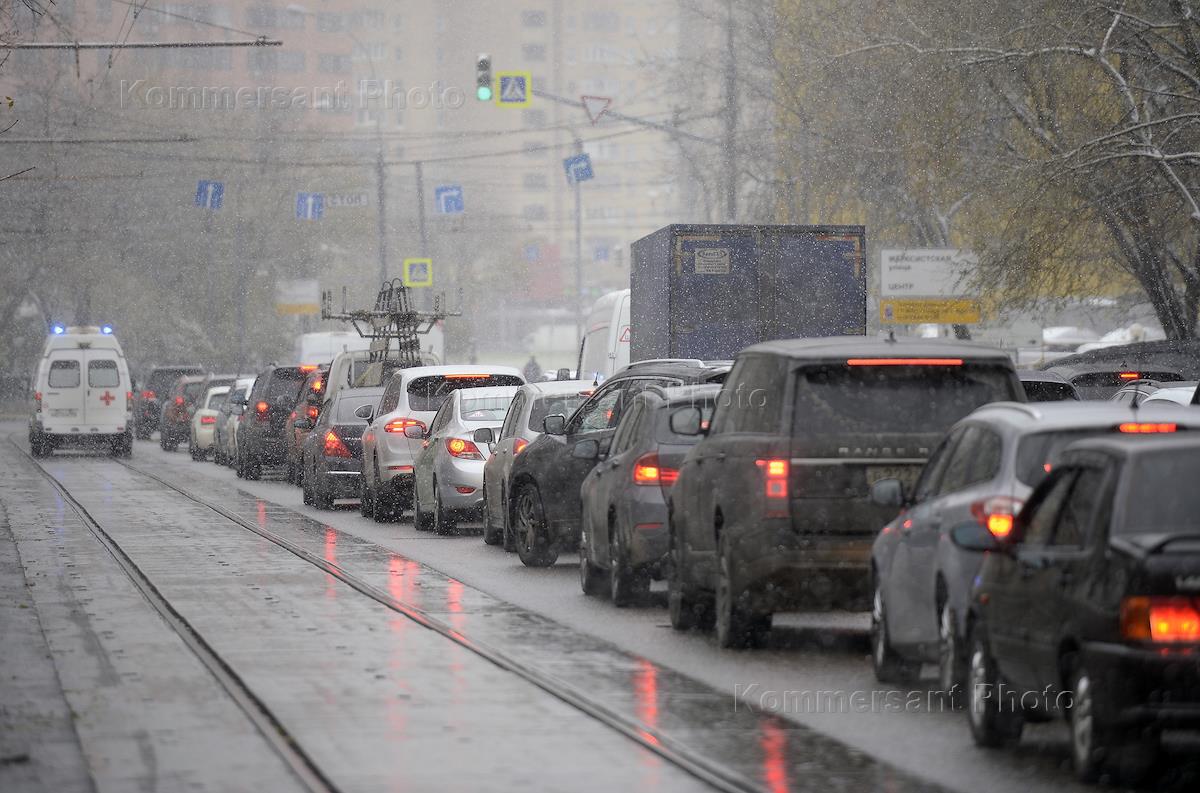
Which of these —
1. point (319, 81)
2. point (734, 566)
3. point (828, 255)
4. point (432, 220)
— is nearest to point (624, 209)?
point (319, 81)

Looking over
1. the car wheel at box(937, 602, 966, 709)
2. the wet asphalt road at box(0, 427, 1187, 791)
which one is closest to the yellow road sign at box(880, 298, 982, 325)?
the wet asphalt road at box(0, 427, 1187, 791)

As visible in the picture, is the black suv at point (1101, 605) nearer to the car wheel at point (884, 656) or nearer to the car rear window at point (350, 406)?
the car wheel at point (884, 656)

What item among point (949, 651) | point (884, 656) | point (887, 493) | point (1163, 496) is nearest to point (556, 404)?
point (884, 656)

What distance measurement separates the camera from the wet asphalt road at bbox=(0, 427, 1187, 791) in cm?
823

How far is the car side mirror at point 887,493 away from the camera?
10.1 metres

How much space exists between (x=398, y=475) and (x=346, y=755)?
15.6m

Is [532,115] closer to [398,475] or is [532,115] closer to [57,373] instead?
[57,373]

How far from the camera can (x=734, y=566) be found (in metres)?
11.6

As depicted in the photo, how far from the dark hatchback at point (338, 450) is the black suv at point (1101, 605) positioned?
708 inches

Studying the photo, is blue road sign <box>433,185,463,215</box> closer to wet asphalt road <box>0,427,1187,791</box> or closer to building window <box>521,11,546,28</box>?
wet asphalt road <box>0,427,1187,791</box>

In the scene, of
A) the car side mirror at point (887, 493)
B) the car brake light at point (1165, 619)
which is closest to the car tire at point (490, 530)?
the car side mirror at point (887, 493)

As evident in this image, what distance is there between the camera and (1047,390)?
18.9 meters

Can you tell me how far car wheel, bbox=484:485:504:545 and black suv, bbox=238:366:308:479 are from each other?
14.7 meters

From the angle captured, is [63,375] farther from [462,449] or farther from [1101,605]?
[1101,605]
